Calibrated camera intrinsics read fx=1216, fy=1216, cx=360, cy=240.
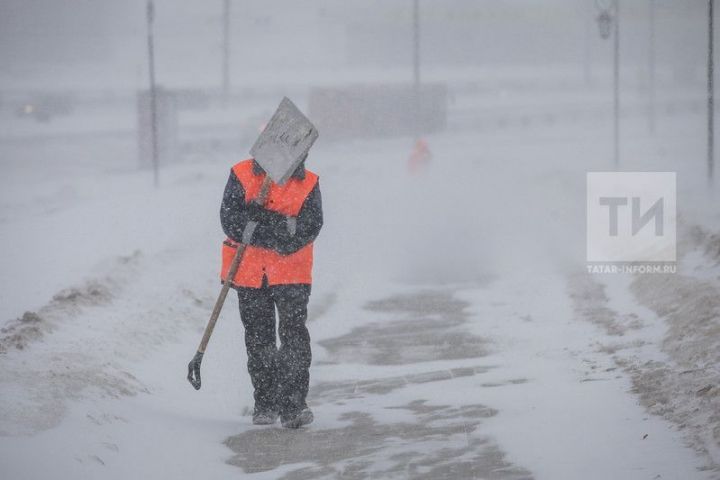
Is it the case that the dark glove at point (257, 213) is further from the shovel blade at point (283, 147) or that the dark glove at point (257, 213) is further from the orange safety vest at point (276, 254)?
the shovel blade at point (283, 147)

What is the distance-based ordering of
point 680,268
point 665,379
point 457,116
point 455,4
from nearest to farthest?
point 665,379, point 680,268, point 457,116, point 455,4

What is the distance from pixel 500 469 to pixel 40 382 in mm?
2633

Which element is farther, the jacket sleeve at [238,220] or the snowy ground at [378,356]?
the jacket sleeve at [238,220]

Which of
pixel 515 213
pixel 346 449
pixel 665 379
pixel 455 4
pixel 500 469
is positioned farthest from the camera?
pixel 455 4

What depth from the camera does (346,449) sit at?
645cm

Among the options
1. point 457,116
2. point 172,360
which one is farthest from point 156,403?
point 457,116

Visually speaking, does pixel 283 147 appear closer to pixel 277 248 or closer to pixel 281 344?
pixel 277 248

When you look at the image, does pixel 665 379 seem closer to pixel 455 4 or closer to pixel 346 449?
pixel 346 449

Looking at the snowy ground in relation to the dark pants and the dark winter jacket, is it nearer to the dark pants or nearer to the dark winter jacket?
the dark pants

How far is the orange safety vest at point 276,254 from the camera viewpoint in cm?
684

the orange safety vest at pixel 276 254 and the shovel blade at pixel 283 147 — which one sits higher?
the shovel blade at pixel 283 147
